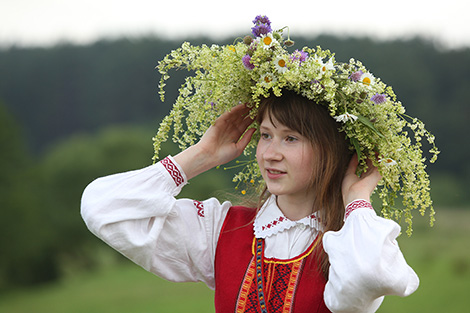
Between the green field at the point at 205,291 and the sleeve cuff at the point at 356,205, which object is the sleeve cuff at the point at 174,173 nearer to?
the sleeve cuff at the point at 356,205

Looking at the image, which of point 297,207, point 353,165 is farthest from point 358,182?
point 297,207

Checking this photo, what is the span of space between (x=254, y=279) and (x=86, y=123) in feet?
89.8

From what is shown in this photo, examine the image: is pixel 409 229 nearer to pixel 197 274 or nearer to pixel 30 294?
pixel 197 274

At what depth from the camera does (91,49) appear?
89.8ft

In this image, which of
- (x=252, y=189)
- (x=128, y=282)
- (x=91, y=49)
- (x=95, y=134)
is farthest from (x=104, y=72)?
(x=252, y=189)

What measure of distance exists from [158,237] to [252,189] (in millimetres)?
539

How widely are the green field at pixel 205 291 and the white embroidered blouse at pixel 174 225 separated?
44.9 ft

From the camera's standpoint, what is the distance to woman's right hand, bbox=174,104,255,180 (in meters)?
2.53

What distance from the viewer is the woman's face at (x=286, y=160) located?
7.58 feet

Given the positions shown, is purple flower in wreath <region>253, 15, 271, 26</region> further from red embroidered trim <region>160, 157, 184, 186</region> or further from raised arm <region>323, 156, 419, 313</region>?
raised arm <region>323, 156, 419, 313</region>

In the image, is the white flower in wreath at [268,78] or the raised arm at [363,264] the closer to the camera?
the raised arm at [363,264]

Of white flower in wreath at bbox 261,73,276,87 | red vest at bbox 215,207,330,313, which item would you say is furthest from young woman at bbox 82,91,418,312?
white flower in wreath at bbox 261,73,276,87

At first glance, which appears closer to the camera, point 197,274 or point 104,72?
point 197,274

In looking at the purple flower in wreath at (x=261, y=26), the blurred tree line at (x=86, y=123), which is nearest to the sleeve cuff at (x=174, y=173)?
the purple flower in wreath at (x=261, y=26)
